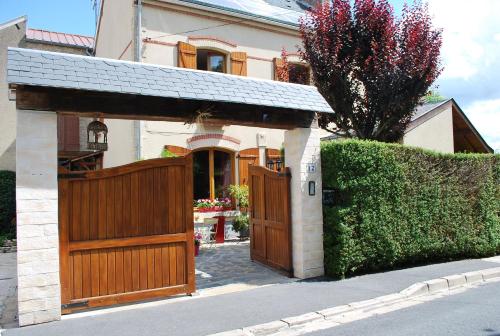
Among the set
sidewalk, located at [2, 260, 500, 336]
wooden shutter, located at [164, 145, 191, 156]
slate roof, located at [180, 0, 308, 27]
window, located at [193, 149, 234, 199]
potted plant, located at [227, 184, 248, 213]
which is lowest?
sidewalk, located at [2, 260, 500, 336]

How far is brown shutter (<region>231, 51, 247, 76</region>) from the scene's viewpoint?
513 inches

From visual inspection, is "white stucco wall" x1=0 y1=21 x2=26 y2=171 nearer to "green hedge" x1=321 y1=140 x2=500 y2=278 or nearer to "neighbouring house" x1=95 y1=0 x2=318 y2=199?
"neighbouring house" x1=95 y1=0 x2=318 y2=199

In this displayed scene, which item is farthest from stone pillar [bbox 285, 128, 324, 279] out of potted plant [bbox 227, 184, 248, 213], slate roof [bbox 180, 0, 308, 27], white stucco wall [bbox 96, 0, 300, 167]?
slate roof [bbox 180, 0, 308, 27]

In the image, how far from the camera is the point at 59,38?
1798 centimetres

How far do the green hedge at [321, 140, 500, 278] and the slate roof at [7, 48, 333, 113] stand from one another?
4.50ft

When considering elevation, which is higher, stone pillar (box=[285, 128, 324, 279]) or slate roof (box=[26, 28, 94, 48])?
slate roof (box=[26, 28, 94, 48])

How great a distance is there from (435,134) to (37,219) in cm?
1254

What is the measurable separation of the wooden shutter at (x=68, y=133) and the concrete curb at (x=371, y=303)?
13785mm

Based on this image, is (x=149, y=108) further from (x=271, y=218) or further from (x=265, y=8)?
(x=265, y=8)

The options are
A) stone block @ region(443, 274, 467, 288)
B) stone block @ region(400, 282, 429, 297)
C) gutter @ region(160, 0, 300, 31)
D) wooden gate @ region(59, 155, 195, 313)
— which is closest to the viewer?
wooden gate @ region(59, 155, 195, 313)

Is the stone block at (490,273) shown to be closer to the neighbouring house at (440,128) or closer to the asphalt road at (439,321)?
the asphalt road at (439,321)

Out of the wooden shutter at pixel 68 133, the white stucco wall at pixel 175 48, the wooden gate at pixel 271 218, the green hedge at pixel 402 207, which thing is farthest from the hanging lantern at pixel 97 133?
the wooden shutter at pixel 68 133

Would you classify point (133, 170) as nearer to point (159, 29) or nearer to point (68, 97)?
point (68, 97)

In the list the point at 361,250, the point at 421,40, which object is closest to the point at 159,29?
the point at 421,40
